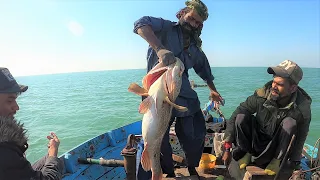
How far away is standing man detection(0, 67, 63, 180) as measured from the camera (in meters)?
2.20

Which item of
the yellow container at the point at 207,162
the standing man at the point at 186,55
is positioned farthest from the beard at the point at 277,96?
the yellow container at the point at 207,162

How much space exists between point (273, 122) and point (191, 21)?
6.02 feet

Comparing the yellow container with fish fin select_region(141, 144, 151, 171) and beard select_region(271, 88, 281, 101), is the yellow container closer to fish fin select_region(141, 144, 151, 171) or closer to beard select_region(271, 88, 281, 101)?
beard select_region(271, 88, 281, 101)

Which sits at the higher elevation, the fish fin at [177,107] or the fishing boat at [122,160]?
the fish fin at [177,107]

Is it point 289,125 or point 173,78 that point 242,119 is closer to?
point 289,125

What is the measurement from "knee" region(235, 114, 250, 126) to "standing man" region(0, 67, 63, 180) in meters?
A: 2.40

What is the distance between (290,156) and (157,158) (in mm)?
1997

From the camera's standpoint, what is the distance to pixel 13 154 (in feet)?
7.35

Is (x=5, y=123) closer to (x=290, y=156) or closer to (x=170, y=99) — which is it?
(x=170, y=99)

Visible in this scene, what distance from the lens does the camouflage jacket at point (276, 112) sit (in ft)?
11.6

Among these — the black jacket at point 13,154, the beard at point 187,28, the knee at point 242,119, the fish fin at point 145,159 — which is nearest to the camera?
the black jacket at point 13,154

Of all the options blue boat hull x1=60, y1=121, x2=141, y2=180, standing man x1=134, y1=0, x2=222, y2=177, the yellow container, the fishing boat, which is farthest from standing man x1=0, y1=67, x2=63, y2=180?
blue boat hull x1=60, y1=121, x2=141, y2=180

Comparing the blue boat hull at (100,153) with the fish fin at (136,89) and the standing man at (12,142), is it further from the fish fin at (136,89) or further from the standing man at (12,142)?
the standing man at (12,142)

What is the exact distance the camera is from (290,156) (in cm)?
363
